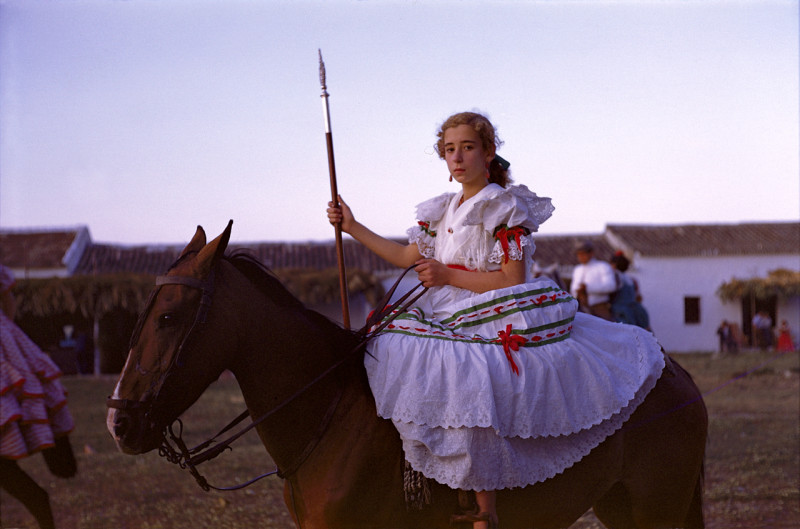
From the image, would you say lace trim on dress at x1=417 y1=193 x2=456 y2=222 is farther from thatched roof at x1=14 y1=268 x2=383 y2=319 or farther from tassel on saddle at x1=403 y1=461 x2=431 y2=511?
thatched roof at x1=14 y1=268 x2=383 y2=319

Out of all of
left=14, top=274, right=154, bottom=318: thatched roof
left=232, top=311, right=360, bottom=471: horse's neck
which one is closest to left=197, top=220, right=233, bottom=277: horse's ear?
left=232, top=311, right=360, bottom=471: horse's neck

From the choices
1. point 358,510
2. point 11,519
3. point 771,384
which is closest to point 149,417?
point 358,510

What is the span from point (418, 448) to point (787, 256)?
124 ft

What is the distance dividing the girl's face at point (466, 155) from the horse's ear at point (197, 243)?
122cm

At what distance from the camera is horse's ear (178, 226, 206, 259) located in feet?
10.0

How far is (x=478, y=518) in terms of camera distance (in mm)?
3021

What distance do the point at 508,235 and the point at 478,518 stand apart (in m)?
1.23

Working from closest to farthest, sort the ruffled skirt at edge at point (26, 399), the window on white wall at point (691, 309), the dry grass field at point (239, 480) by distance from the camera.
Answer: the ruffled skirt at edge at point (26, 399) < the dry grass field at point (239, 480) < the window on white wall at point (691, 309)

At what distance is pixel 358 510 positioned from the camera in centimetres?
298

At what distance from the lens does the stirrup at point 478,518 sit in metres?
3.02

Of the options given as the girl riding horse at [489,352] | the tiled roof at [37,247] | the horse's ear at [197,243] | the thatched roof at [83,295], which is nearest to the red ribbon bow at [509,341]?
the girl riding horse at [489,352]

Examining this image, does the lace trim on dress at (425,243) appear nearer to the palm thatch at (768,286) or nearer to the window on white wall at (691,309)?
the palm thatch at (768,286)

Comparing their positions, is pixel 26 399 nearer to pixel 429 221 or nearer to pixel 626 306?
pixel 429 221

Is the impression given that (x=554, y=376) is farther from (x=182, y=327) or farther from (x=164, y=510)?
(x=164, y=510)
